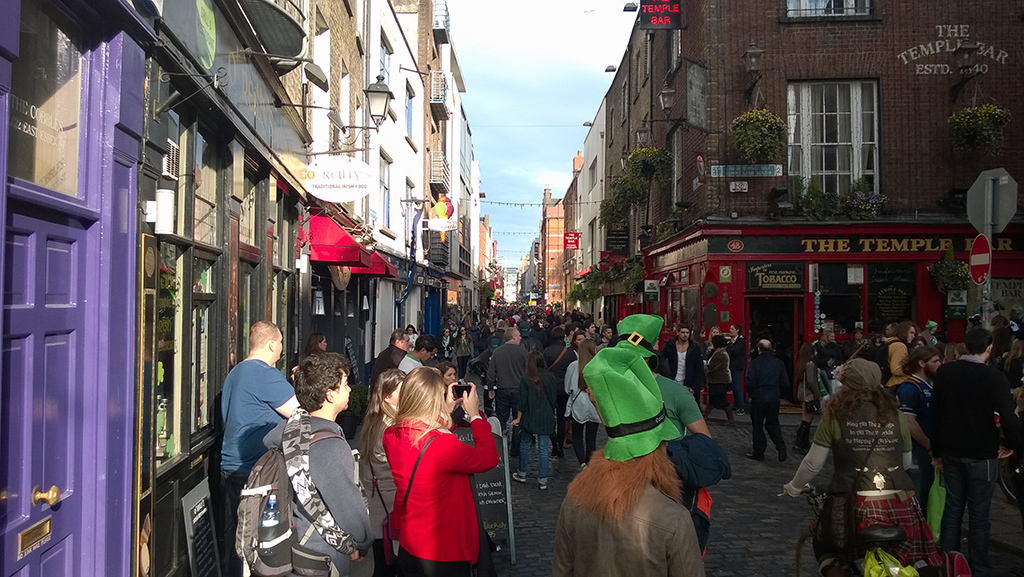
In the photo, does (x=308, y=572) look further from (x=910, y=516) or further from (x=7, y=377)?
(x=910, y=516)

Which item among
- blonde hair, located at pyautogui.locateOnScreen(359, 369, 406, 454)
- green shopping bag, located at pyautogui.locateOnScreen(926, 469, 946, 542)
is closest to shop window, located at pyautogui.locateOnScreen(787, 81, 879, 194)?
green shopping bag, located at pyautogui.locateOnScreen(926, 469, 946, 542)

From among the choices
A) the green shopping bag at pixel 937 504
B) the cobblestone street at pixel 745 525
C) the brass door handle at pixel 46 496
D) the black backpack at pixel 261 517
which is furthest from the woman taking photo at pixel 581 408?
the brass door handle at pixel 46 496

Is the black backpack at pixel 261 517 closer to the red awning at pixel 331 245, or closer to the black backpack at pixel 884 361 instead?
the red awning at pixel 331 245

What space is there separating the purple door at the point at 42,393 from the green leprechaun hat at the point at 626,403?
2.50 meters

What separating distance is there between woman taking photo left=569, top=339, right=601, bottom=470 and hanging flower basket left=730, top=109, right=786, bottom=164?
7460mm

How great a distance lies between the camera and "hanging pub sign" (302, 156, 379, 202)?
9.07 meters

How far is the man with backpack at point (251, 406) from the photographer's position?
535 cm

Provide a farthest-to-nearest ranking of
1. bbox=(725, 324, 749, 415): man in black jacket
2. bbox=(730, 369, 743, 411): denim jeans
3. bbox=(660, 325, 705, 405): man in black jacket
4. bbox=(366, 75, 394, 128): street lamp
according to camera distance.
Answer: bbox=(730, 369, 743, 411): denim jeans, bbox=(725, 324, 749, 415): man in black jacket, bbox=(660, 325, 705, 405): man in black jacket, bbox=(366, 75, 394, 128): street lamp

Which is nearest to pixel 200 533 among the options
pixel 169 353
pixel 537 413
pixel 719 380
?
pixel 169 353

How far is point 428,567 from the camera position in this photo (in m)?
3.79

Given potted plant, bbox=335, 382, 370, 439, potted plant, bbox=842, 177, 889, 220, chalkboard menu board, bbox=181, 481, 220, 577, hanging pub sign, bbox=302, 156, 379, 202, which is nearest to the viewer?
chalkboard menu board, bbox=181, 481, 220, 577

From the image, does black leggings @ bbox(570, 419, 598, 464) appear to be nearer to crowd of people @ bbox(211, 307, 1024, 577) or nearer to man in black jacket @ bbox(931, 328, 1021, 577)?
crowd of people @ bbox(211, 307, 1024, 577)

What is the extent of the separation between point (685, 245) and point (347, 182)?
10467 mm

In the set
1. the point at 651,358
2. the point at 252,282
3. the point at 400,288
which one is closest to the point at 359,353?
the point at 400,288
